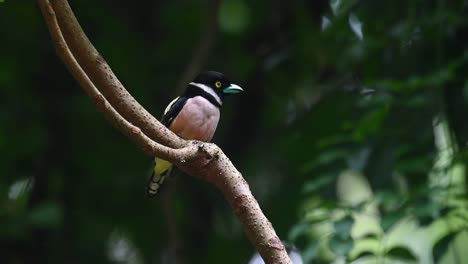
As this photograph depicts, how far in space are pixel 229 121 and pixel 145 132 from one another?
13.4ft

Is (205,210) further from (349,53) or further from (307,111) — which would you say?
(349,53)

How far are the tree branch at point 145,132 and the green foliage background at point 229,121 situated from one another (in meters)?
2.04

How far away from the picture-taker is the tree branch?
2473 millimetres

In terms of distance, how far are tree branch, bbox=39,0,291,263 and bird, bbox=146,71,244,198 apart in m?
1.40

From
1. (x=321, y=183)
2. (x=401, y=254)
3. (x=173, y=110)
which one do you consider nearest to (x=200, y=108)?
(x=173, y=110)

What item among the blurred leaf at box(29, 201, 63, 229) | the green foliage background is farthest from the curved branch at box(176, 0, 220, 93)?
the blurred leaf at box(29, 201, 63, 229)

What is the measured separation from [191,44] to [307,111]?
118 centimetres

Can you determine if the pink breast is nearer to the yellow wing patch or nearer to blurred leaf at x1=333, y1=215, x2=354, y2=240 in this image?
the yellow wing patch

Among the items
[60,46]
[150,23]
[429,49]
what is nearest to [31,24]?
[150,23]

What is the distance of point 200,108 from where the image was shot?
4.27 metres

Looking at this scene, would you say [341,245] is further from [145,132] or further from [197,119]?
[145,132]

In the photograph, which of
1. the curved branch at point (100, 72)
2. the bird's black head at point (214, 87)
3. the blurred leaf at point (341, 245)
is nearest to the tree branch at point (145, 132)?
the curved branch at point (100, 72)

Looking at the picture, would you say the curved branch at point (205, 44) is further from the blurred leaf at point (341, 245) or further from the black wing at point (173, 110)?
the blurred leaf at point (341, 245)

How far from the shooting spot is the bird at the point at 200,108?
4.25 metres
